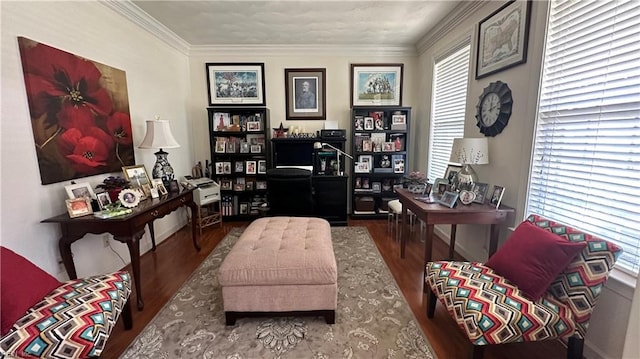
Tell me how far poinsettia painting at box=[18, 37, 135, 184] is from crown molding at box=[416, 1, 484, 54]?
12.1ft

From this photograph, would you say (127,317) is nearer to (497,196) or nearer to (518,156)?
(497,196)

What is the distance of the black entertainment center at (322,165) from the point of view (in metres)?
3.99

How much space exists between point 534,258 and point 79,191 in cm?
325

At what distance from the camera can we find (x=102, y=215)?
75.7 inches

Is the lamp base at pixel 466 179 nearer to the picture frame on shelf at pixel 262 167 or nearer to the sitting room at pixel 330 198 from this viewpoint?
the sitting room at pixel 330 198

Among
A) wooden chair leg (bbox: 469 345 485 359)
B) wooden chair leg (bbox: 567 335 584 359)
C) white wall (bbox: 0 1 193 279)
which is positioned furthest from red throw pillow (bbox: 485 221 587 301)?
white wall (bbox: 0 1 193 279)

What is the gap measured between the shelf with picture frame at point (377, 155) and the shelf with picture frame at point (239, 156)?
4.82 feet

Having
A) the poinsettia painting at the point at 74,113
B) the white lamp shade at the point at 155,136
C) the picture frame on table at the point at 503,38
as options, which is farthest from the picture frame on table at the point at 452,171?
the poinsettia painting at the point at 74,113

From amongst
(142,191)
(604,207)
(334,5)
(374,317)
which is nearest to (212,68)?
(334,5)

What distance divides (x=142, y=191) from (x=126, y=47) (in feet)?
5.33

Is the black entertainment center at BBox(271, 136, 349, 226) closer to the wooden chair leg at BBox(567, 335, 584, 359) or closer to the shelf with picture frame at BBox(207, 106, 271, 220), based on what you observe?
the shelf with picture frame at BBox(207, 106, 271, 220)

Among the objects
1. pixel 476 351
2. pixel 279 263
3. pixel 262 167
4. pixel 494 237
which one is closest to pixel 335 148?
pixel 262 167

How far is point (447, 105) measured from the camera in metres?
3.37

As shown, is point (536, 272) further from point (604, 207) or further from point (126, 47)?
point (126, 47)
